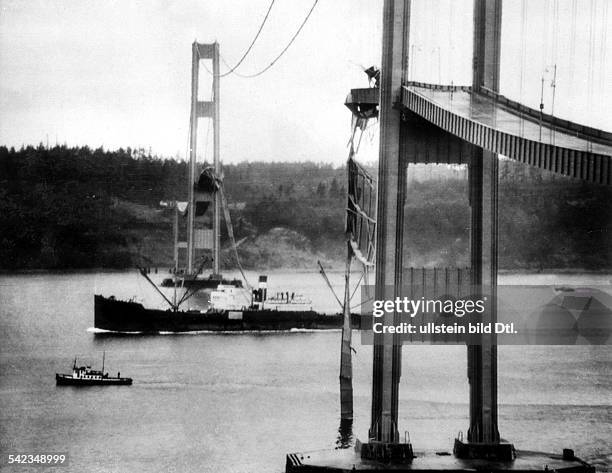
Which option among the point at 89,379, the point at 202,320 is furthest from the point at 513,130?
the point at 202,320

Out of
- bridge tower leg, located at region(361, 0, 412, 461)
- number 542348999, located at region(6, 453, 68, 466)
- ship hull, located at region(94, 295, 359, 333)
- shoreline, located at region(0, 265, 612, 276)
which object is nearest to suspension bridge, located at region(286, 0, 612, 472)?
bridge tower leg, located at region(361, 0, 412, 461)

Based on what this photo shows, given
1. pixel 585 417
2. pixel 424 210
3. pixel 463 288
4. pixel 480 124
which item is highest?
pixel 424 210

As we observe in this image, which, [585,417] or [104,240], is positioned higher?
[104,240]

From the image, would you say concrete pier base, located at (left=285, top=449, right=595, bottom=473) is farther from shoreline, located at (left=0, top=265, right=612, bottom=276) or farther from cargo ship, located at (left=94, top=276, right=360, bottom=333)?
shoreline, located at (left=0, top=265, right=612, bottom=276)

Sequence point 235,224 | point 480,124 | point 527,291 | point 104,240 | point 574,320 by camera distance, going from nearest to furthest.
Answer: point 480,124 < point 574,320 < point 527,291 < point 104,240 < point 235,224

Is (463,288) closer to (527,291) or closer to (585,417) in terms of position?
(585,417)

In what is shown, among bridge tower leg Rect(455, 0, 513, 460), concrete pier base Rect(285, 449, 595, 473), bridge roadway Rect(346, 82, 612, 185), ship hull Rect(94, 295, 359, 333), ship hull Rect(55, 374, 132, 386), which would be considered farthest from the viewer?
ship hull Rect(94, 295, 359, 333)

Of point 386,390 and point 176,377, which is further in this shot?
point 176,377

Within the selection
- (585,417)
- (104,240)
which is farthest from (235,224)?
(585,417)
